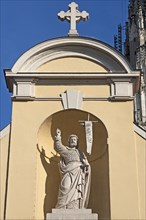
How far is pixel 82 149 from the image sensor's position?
24.6 ft

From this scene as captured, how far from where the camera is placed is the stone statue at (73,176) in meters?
6.70

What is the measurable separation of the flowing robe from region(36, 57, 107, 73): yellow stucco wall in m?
1.16

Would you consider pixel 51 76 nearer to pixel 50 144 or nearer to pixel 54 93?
pixel 54 93

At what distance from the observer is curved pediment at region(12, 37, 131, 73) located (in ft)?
24.7

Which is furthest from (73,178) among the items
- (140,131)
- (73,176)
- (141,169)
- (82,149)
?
(140,131)

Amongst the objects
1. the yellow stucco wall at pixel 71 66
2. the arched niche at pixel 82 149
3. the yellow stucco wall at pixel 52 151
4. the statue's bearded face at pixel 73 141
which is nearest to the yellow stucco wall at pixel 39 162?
the yellow stucco wall at pixel 52 151

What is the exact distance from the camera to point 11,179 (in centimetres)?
679

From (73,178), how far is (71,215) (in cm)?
58

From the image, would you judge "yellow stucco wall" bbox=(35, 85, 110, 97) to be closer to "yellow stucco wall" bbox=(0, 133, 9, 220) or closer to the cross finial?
"yellow stucco wall" bbox=(0, 133, 9, 220)

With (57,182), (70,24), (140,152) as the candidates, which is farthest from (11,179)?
(70,24)

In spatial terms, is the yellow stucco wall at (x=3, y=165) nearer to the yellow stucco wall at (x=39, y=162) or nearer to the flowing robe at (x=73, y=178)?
the yellow stucco wall at (x=39, y=162)

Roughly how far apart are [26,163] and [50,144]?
2.29 feet

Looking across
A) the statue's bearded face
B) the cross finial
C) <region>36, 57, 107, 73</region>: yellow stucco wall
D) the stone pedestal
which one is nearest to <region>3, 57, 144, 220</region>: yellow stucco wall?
<region>36, 57, 107, 73</region>: yellow stucco wall

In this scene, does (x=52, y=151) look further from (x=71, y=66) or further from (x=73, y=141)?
(x=71, y=66)
